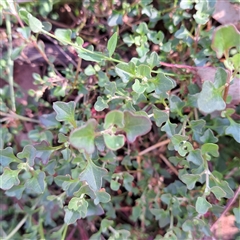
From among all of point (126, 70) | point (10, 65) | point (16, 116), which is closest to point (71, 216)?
point (126, 70)

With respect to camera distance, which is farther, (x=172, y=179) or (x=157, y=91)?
(x=172, y=179)

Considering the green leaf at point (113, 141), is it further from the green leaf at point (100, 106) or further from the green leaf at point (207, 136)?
the green leaf at point (207, 136)

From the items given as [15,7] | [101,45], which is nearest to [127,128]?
[15,7]

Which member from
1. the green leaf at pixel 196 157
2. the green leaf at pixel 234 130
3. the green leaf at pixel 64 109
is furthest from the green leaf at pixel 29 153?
the green leaf at pixel 234 130

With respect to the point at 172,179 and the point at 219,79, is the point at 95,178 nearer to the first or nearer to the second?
the point at 219,79

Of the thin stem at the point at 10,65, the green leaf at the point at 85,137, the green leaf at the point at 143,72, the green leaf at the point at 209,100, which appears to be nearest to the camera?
the green leaf at the point at 85,137

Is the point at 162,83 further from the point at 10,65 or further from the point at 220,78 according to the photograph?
the point at 10,65
